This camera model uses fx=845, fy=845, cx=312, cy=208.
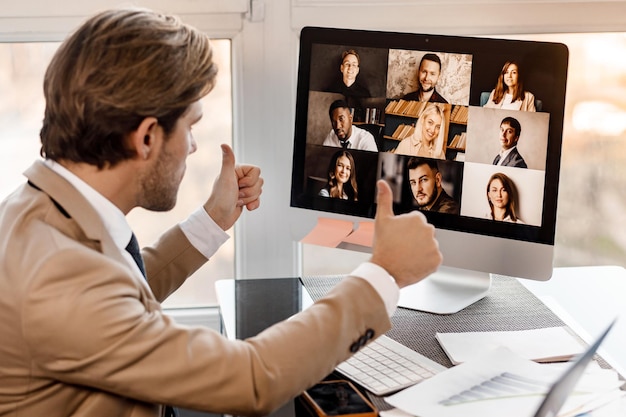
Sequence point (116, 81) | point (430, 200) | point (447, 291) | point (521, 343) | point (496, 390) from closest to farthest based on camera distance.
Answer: point (116, 81) → point (496, 390) → point (521, 343) → point (430, 200) → point (447, 291)

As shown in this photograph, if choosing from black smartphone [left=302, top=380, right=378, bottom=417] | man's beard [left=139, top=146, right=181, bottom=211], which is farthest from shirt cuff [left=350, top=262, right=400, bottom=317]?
man's beard [left=139, top=146, right=181, bottom=211]

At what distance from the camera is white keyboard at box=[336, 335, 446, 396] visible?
51.1 inches

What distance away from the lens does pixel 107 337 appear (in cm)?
102

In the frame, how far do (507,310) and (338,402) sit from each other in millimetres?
509

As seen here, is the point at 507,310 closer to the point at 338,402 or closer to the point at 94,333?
the point at 338,402

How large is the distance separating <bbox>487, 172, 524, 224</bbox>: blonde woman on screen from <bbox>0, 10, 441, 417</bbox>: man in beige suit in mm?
305

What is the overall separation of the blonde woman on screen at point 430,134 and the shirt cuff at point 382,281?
0.38 m

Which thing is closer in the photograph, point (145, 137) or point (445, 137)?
point (145, 137)

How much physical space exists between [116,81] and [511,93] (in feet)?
2.30

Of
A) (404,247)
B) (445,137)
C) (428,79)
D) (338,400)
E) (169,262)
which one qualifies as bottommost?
(338,400)

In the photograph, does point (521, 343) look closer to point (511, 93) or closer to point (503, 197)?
point (503, 197)

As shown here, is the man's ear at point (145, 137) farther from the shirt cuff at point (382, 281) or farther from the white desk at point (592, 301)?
the white desk at point (592, 301)

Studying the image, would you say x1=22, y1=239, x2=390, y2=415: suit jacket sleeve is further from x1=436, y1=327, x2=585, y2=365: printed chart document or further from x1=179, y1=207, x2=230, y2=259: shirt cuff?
x1=179, y1=207, x2=230, y2=259: shirt cuff

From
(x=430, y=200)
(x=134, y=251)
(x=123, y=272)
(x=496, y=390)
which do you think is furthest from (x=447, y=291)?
(x=123, y=272)
